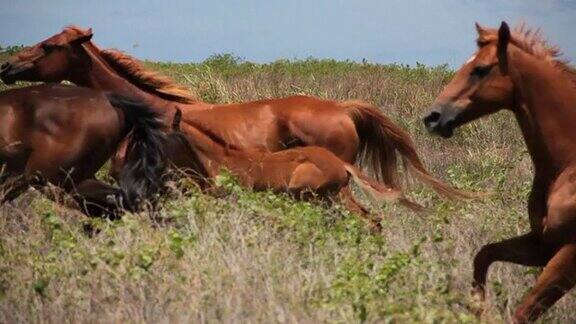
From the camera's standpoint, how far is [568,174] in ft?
22.7

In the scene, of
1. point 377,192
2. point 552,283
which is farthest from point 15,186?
point 552,283

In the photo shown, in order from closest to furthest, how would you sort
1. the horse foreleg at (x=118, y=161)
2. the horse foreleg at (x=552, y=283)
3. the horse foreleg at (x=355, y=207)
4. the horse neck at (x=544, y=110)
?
the horse foreleg at (x=552, y=283) < the horse neck at (x=544, y=110) < the horse foreleg at (x=355, y=207) < the horse foreleg at (x=118, y=161)

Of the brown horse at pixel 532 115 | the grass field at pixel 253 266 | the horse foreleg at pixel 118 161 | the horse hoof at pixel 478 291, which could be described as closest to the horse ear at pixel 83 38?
the horse foreleg at pixel 118 161

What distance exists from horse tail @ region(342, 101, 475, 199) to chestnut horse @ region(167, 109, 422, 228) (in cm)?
157

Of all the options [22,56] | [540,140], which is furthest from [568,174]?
[22,56]

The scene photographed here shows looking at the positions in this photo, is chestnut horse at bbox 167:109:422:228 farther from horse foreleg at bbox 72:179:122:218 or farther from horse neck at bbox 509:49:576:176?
horse neck at bbox 509:49:576:176

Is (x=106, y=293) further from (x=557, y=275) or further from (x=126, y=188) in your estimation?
(x=126, y=188)

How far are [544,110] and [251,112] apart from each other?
5271 mm

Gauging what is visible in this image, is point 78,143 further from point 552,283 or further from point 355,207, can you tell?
point 552,283

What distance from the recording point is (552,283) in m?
6.72

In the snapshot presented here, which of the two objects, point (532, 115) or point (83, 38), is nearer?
point (532, 115)

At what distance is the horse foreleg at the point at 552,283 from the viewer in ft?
22.0

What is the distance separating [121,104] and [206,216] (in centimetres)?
279

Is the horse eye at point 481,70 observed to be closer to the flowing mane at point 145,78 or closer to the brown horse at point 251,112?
the brown horse at point 251,112
